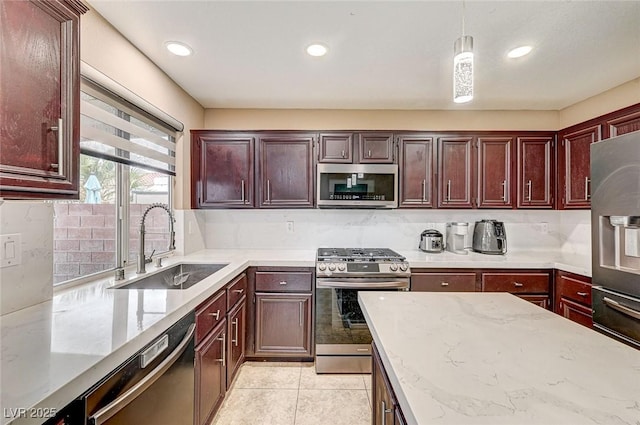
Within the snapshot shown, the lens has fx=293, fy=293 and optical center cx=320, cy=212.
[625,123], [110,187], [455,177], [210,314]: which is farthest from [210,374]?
[625,123]

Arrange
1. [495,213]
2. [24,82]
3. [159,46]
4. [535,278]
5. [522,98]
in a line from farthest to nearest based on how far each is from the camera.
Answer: [495,213] → [522,98] → [535,278] → [159,46] → [24,82]

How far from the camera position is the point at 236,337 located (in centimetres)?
233

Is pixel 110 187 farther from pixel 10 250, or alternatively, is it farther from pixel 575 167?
pixel 575 167

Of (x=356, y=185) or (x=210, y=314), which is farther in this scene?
(x=356, y=185)

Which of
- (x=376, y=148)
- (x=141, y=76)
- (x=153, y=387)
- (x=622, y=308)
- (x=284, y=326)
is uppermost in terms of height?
(x=141, y=76)

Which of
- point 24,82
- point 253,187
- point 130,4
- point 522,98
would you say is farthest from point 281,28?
point 522,98

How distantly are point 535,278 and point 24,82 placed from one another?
3.45 meters

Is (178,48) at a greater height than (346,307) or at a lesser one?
greater

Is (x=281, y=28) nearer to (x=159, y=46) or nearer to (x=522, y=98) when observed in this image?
(x=159, y=46)

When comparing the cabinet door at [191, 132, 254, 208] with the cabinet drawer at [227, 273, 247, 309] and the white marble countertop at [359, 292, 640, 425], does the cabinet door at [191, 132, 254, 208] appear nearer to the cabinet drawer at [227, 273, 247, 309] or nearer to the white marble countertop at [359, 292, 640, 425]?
the cabinet drawer at [227, 273, 247, 309]

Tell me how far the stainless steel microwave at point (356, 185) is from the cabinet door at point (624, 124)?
67.1 inches

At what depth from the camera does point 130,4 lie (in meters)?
1.60

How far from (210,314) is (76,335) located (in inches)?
31.0

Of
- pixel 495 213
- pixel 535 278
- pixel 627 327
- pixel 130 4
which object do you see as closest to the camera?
pixel 130 4
